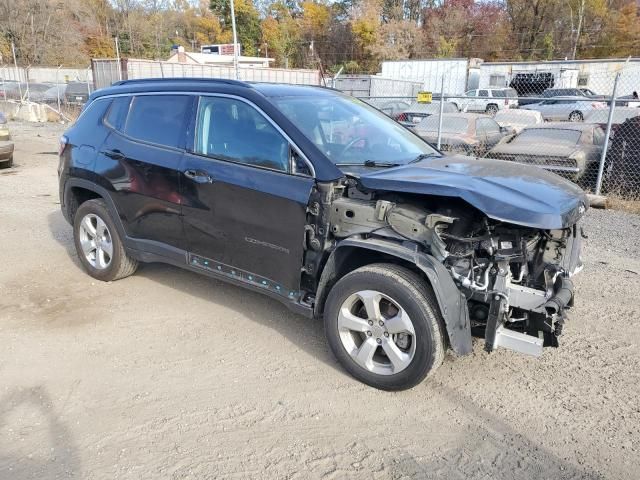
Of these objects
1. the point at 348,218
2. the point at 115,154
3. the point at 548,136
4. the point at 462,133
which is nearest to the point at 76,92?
the point at 462,133

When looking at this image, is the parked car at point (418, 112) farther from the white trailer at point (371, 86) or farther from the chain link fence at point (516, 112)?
the white trailer at point (371, 86)

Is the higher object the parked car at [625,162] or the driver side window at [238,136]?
the driver side window at [238,136]

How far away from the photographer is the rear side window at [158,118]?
167 inches

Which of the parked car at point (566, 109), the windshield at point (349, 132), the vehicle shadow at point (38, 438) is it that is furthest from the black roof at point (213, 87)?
the parked car at point (566, 109)

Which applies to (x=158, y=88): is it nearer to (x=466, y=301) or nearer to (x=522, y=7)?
(x=466, y=301)

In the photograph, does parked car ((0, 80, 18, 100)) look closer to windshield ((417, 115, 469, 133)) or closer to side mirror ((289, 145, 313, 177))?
windshield ((417, 115, 469, 133))

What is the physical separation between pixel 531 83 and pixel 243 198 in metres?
35.3

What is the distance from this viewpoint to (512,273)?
3.39m

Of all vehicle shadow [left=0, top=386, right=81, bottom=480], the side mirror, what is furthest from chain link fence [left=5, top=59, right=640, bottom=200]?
vehicle shadow [left=0, top=386, right=81, bottom=480]

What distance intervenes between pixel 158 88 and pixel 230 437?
303 centimetres

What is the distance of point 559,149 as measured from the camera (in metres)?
8.98

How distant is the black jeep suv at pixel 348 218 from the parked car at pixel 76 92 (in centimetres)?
2488

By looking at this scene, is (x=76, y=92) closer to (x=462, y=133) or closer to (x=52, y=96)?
(x=52, y=96)

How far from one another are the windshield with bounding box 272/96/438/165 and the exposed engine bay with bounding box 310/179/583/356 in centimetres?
48
